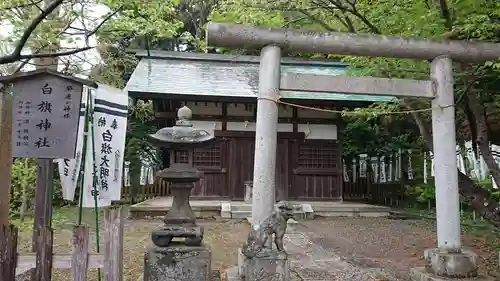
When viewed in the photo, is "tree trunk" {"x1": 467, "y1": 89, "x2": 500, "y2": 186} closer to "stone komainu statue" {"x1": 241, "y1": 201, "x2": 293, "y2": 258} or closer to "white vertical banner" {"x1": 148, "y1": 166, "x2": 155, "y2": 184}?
"stone komainu statue" {"x1": 241, "y1": 201, "x2": 293, "y2": 258}

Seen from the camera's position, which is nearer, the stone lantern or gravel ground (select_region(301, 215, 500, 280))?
the stone lantern

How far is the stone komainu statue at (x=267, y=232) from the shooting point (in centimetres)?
453

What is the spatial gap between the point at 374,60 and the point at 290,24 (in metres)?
1.75

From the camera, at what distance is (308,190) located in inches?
526

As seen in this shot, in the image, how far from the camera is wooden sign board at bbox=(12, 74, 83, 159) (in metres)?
3.88

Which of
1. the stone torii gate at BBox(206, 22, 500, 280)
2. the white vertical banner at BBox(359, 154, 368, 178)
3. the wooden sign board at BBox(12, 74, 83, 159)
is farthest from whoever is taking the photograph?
the white vertical banner at BBox(359, 154, 368, 178)

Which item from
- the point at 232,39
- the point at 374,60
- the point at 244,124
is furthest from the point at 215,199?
the point at 232,39

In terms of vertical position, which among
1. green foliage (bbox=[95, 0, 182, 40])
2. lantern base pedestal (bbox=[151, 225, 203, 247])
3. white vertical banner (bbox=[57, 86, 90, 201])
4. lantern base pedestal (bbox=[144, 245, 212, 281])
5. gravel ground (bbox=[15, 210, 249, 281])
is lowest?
gravel ground (bbox=[15, 210, 249, 281])

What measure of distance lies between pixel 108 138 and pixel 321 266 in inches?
146

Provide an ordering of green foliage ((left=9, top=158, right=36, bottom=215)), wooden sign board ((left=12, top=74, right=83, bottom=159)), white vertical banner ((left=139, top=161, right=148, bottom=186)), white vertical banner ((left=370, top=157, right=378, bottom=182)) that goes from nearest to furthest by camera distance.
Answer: wooden sign board ((left=12, top=74, right=83, bottom=159)) → green foliage ((left=9, top=158, right=36, bottom=215)) → white vertical banner ((left=139, top=161, right=148, bottom=186)) → white vertical banner ((left=370, top=157, right=378, bottom=182))

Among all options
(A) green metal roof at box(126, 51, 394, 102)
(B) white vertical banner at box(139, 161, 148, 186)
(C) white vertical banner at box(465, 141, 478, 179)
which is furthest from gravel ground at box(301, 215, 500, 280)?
(B) white vertical banner at box(139, 161, 148, 186)

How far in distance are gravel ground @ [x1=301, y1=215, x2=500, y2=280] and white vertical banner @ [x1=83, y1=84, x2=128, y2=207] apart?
4.03 metres

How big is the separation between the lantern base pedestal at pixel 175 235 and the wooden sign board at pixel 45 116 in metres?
1.46

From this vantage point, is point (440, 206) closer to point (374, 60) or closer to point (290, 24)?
point (374, 60)
